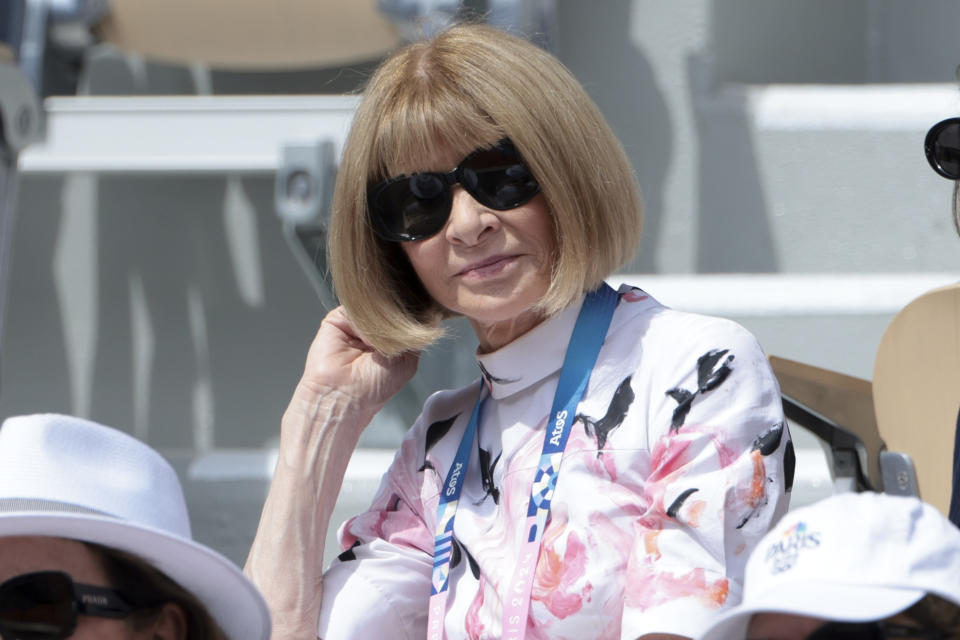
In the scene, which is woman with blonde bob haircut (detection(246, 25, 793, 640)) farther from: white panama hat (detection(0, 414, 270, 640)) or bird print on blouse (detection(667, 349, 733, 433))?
white panama hat (detection(0, 414, 270, 640))

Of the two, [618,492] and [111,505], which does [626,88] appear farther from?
[111,505]

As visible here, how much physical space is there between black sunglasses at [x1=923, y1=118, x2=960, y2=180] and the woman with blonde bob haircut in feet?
1.20

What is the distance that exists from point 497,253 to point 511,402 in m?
0.20

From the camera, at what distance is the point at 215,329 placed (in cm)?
329

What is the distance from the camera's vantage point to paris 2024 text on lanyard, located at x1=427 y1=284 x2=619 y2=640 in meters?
1.37

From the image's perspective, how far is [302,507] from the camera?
161 centimetres

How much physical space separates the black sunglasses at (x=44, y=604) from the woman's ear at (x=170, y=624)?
0.16 ft

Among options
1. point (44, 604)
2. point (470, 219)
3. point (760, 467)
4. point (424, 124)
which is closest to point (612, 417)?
point (760, 467)

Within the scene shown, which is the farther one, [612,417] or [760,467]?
[612,417]

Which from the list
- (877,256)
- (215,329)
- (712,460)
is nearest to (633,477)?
(712,460)

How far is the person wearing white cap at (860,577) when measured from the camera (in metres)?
0.87

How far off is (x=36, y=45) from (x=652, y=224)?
162 centimetres

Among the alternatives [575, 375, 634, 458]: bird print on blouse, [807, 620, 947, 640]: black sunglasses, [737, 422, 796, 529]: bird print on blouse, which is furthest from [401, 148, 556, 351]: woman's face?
[807, 620, 947, 640]: black sunglasses

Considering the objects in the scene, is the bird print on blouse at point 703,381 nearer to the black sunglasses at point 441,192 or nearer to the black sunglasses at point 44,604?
the black sunglasses at point 441,192
